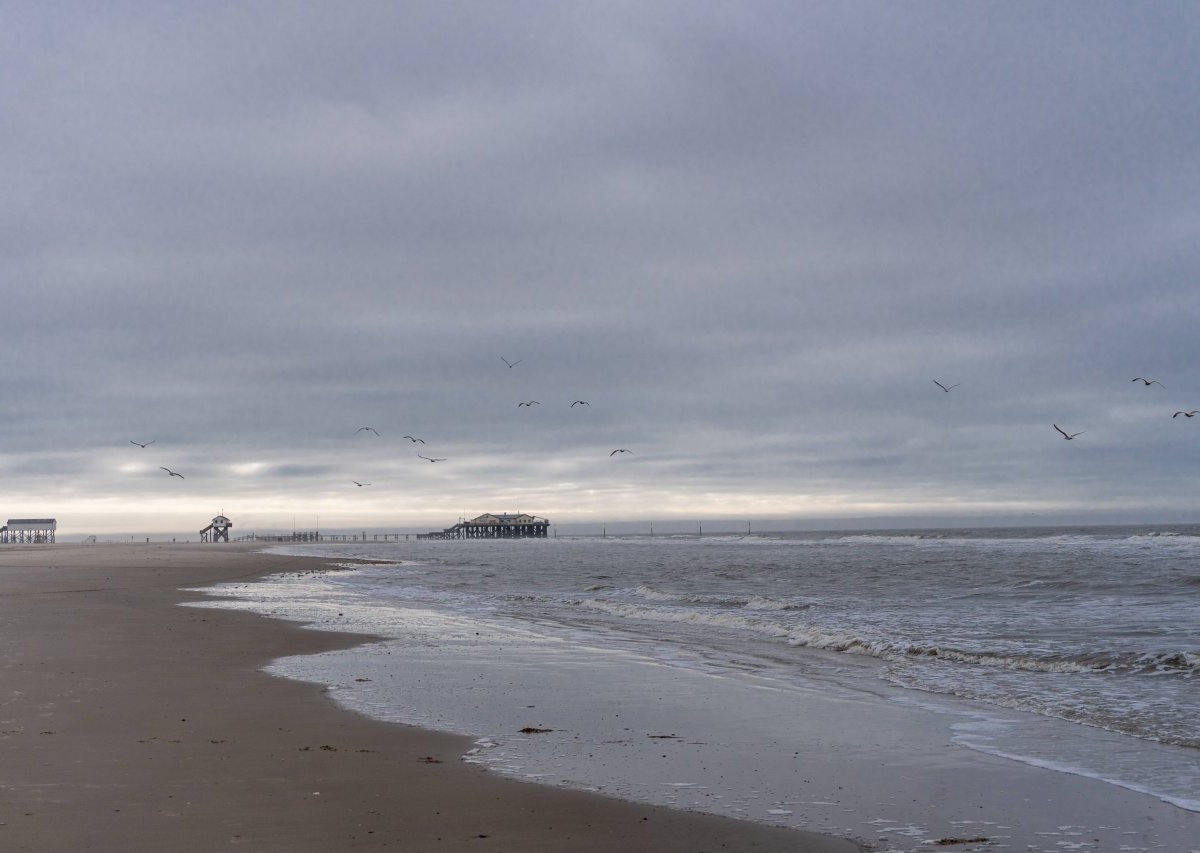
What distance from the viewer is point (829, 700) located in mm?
12375

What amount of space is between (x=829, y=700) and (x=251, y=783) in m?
7.35

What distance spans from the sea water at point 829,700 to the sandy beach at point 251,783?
0.62 metres

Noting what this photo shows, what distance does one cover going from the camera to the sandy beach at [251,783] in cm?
634

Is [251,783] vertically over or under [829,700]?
over

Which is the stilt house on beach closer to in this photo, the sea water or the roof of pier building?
the roof of pier building

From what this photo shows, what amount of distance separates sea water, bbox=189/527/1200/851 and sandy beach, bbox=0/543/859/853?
24.3 inches

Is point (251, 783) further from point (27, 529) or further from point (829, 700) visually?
point (27, 529)

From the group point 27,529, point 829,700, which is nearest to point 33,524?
point 27,529

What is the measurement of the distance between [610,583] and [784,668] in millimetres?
24587

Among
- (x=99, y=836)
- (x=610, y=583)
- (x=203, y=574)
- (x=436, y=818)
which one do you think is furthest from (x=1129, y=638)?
(x=203, y=574)

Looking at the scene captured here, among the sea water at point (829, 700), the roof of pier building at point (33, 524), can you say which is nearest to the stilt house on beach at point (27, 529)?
the roof of pier building at point (33, 524)

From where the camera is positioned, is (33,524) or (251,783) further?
(33,524)

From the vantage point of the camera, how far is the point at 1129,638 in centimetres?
1853

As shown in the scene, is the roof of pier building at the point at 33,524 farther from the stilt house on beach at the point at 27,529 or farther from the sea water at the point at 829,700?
the sea water at the point at 829,700
